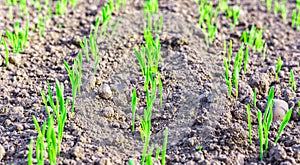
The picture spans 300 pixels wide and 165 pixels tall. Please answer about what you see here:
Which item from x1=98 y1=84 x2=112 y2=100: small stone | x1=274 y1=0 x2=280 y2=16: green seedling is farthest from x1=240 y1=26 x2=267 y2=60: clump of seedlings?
x1=98 y1=84 x2=112 y2=100: small stone

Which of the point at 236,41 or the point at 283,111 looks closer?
the point at 283,111

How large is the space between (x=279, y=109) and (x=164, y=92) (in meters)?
0.63

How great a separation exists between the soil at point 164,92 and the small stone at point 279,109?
4 centimetres

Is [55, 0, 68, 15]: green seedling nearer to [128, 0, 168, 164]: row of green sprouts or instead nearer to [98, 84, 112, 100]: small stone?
[128, 0, 168, 164]: row of green sprouts

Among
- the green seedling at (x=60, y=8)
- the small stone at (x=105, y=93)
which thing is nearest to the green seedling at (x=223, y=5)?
the green seedling at (x=60, y=8)

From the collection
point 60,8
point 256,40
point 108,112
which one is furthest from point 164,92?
point 60,8

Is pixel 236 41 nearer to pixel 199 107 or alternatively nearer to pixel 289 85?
pixel 289 85

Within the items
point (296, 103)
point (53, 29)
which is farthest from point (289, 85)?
point (53, 29)

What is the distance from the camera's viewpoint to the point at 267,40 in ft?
11.1

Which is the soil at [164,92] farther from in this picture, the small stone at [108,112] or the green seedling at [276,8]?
the green seedling at [276,8]

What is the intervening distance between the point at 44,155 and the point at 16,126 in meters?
0.31

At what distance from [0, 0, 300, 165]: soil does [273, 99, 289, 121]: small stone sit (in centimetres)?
4

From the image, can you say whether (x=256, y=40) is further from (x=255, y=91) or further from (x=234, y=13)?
(x=255, y=91)

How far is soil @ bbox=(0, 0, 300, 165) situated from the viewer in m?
2.14
